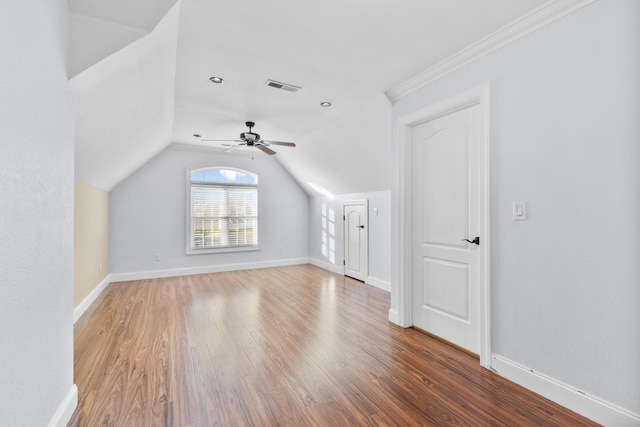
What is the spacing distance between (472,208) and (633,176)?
3.28 feet

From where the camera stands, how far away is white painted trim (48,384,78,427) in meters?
1.51

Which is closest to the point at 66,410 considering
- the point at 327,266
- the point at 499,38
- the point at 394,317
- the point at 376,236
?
the point at 394,317

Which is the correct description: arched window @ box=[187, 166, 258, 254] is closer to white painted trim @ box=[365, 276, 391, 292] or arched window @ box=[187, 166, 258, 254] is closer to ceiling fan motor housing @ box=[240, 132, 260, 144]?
ceiling fan motor housing @ box=[240, 132, 260, 144]

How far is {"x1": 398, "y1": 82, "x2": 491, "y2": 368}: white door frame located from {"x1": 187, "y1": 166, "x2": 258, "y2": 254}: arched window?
4.04m

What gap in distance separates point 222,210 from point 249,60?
403cm

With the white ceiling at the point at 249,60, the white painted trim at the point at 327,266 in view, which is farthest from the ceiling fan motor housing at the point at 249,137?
the white painted trim at the point at 327,266

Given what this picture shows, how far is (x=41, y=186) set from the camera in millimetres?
1336

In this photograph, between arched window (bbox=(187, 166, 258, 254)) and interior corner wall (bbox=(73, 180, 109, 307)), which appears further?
arched window (bbox=(187, 166, 258, 254))

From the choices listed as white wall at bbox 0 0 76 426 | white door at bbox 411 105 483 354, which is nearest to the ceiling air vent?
white door at bbox 411 105 483 354

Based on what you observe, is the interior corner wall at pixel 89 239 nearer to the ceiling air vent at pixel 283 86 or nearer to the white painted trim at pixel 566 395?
the ceiling air vent at pixel 283 86

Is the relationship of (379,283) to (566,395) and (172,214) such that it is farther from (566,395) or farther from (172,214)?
(172,214)

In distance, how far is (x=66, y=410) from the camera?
1.62m

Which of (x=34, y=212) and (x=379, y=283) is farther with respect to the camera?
(x=379, y=283)

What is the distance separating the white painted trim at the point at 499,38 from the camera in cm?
182
